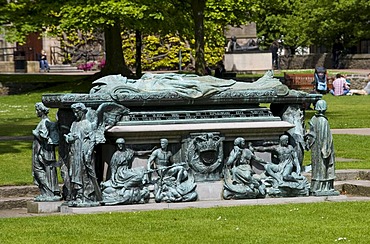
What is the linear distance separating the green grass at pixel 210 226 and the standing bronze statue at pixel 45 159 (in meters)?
1.18

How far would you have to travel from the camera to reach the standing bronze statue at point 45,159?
45.7 ft

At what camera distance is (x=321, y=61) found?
225 feet

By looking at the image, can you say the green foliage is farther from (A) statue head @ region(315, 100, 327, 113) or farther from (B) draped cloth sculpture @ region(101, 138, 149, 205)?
(B) draped cloth sculpture @ region(101, 138, 149, 205)

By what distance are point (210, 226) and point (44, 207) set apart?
2.94 meters

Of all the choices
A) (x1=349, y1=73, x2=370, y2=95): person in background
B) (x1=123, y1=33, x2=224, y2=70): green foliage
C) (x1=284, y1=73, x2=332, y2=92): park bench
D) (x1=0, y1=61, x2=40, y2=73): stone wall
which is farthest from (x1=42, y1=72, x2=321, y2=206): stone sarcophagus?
(x1=0, y1=61, x2=40, y2=73): stone wall

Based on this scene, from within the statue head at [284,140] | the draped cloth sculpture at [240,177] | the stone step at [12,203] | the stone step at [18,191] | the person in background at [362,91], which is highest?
the statue head at [284,140]

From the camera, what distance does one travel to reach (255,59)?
54.4m

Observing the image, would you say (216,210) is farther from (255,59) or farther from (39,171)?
(255,59)

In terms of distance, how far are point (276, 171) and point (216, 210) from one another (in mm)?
1553

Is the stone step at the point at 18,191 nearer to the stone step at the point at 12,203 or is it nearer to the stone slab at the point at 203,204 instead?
the stone step at the point at 12,203

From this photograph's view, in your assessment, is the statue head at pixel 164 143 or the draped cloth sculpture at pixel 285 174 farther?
the draped cloth sculpture at pixel 285 174

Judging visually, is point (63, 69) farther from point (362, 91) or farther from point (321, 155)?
point (321, 155)

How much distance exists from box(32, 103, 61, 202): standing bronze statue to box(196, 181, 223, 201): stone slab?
183 centimetres

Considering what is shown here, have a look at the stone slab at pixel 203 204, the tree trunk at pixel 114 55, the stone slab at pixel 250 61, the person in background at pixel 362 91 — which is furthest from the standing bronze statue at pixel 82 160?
the stone slab at pixel 250 61
